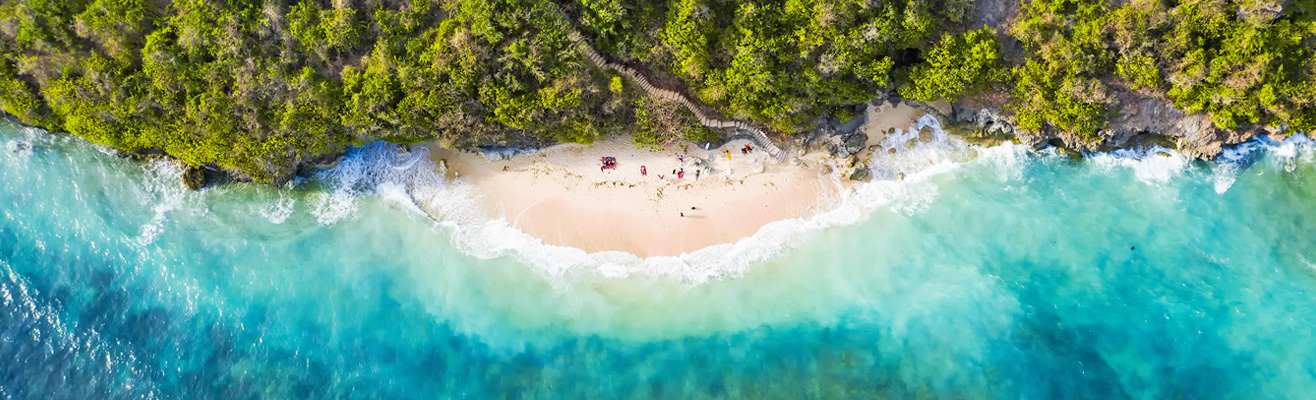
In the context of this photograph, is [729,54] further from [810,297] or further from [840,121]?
[810,297]

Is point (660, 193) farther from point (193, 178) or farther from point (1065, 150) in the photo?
point (193, 178)

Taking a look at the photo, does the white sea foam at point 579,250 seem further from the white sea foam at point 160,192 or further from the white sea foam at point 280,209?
the white sea foam at point 160,192

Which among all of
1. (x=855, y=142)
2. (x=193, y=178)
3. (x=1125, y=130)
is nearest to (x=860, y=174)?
(x=855, y=142)

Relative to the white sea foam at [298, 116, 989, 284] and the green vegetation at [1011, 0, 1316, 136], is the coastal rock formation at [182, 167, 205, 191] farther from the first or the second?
the green vegetation at [1011, 0, 1316, 136]

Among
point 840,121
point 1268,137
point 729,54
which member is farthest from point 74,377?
point 1268,137

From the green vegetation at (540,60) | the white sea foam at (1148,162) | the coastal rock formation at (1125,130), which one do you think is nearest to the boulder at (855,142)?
the coastal rock formation at (1125,130)

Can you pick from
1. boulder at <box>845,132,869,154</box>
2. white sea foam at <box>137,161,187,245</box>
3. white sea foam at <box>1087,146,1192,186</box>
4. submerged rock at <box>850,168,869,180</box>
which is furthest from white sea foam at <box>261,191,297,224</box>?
white sea foam at <box>1087,146,1192,186</box>
